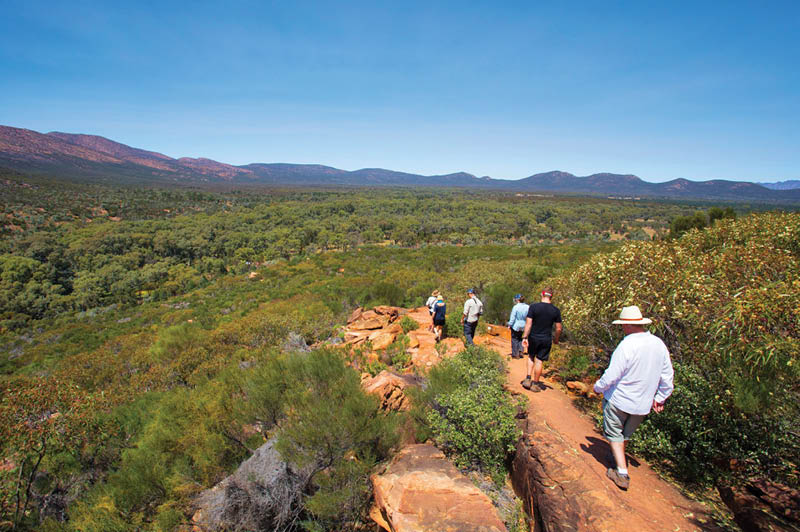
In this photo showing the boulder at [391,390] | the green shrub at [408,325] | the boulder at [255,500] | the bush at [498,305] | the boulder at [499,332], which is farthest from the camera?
the bush at [498,305]

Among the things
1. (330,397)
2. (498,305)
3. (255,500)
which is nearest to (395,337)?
(498,305)

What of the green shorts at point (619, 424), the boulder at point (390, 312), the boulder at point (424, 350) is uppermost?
the green shorts at point (619, 424)

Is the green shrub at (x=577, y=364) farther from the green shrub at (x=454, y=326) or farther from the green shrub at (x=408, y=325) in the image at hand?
the green shrub at (x=408, y=325)

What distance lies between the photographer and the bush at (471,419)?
172 inches

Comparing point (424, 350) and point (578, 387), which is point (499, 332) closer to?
point (424, 350)

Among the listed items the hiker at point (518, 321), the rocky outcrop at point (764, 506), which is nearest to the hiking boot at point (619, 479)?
the rocky outcrop at point (764, 506)

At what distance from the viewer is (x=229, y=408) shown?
613cm

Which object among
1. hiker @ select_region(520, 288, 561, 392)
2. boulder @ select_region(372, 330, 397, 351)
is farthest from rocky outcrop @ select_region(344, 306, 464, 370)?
hiker @ select_region(520, 288, 561, 392)

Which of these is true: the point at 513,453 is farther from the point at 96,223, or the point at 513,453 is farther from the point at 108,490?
the point at 96,223

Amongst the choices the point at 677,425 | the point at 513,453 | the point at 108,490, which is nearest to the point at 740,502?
the point at 677,425

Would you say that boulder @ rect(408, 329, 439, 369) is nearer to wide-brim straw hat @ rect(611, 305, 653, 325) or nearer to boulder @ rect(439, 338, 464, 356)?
boulder @ rect(439, 338, 464, 356)

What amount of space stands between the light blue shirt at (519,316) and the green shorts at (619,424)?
3031 mm

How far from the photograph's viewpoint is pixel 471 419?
4578 mm

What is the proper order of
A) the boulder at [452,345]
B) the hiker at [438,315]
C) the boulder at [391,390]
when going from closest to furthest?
the boulder at [391,390]
the boulder at [452,345]
the hiker at [438,315]
